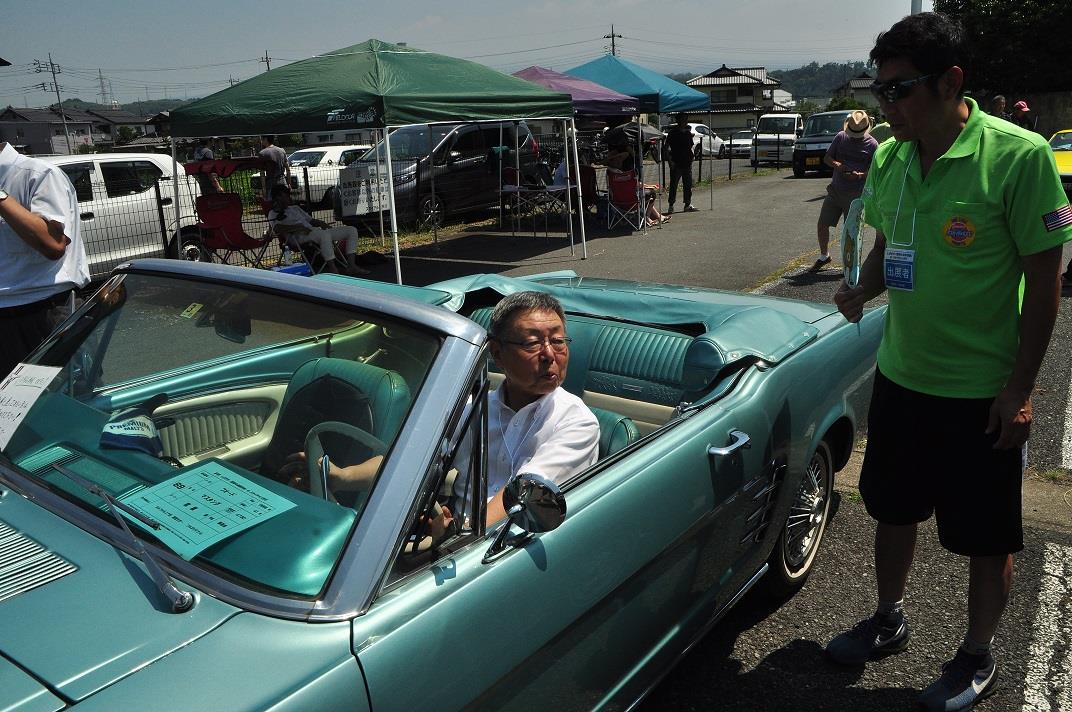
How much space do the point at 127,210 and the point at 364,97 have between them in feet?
14.6

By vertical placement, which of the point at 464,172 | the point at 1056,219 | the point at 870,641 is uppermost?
the point at 1056,219

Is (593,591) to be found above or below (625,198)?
above

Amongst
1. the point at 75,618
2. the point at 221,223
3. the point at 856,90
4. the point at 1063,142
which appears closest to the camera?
the point at 75,618

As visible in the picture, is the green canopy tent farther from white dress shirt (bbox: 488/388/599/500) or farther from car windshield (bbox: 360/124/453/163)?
white dress shirt (bbox: 488/388/599/500)

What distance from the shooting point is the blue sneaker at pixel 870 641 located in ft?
9.27

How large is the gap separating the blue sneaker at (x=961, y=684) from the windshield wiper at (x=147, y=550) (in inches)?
84.1

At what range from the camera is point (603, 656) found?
2064 millimetres

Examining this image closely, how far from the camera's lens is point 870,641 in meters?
2.84

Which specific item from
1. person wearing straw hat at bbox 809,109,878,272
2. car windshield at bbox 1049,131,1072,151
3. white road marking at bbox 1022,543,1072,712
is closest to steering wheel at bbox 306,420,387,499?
white road marking at bbox 1022,543,1072,712

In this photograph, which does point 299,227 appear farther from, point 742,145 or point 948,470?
point 742,145

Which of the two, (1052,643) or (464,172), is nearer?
(1052,643)

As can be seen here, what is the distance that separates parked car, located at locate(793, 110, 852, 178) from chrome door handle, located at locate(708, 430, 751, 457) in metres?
21.2

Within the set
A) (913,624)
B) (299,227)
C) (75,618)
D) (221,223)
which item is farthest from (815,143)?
(75,618)

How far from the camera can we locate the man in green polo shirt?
7.34ft
